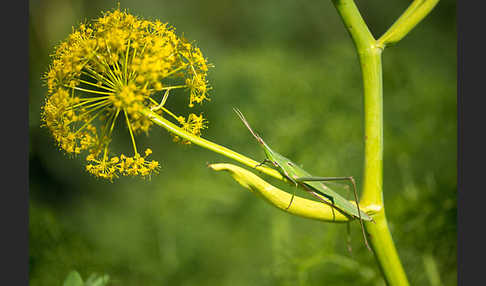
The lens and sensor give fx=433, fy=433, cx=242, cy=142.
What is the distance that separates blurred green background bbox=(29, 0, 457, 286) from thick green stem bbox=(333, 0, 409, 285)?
3.17 feet

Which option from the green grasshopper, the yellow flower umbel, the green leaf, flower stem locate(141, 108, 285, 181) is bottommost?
the green leaf

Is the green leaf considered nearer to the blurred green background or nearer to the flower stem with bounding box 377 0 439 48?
the flower stem with bounding box 377 0 439 48

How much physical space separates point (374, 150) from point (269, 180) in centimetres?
154

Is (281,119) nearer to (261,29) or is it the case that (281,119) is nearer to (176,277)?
(176,277)

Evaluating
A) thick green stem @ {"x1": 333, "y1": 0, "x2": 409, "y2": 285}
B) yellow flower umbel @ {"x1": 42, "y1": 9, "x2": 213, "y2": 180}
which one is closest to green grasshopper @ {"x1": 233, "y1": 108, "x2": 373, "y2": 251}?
thick green stem @ {"x1": 333, "y1": 0, "x2": 409, "y2": 285}

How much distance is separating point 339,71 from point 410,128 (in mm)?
571

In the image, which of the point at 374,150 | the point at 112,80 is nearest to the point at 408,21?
the point at 374,150

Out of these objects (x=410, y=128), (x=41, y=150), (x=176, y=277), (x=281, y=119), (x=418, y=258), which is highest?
(x=41, y=150)

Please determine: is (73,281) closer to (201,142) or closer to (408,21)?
(201,142)

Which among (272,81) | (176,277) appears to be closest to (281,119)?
(272,81)

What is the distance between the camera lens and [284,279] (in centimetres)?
202

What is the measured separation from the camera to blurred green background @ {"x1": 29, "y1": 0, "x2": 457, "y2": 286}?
1.96 meters

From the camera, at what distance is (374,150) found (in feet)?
3.19

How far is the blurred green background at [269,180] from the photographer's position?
77.2 inches
